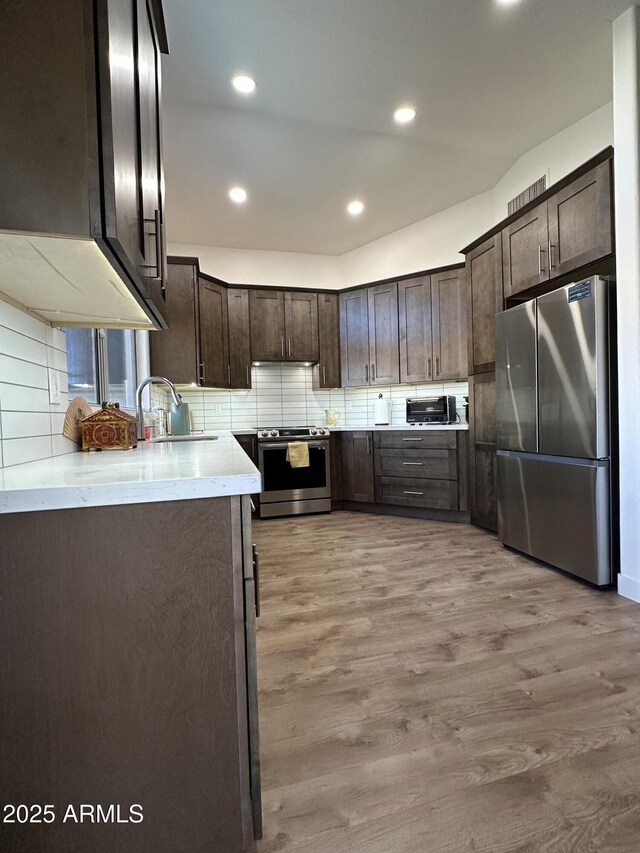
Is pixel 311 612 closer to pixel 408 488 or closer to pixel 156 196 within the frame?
pixel 156 196

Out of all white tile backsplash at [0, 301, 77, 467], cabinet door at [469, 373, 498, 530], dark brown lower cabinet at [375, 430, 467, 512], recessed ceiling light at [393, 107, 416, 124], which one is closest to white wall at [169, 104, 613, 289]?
recessed ceiling light at [393, 107, 416, 124]

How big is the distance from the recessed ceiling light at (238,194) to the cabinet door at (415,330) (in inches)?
66.4

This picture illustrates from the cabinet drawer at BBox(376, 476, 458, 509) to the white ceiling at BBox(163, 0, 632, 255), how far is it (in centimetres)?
264

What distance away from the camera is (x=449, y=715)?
1.37 metres

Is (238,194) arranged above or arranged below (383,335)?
above

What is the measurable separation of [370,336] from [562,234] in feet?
7.24

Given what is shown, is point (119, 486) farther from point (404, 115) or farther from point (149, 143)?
point (404, 115)

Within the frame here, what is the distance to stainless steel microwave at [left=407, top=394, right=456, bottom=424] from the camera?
4.23m

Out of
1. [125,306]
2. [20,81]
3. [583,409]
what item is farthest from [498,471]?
[20,81]

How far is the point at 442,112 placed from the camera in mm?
2801

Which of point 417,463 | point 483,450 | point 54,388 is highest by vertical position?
point 54,388

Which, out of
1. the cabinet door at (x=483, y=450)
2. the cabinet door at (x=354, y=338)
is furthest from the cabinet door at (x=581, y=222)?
the cabinet door at (x=354, y=338)

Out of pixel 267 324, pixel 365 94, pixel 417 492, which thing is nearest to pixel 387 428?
pixel 417 492

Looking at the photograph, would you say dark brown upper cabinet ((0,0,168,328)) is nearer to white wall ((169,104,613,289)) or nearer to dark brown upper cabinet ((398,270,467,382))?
white wall ((169,104,613,289))
